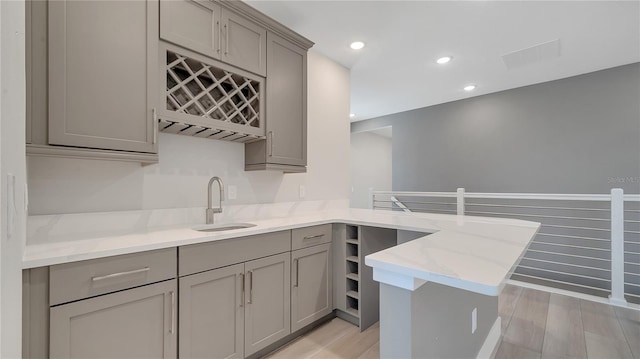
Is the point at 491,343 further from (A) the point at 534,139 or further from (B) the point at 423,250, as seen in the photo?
(A) the point at 534,139

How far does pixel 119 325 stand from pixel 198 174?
3.54 ft

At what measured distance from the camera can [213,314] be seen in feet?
4.93

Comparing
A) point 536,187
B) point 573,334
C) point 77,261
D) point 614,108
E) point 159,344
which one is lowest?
point 573,334

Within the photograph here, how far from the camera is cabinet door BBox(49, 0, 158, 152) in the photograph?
1.26m

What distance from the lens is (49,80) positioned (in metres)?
1.23

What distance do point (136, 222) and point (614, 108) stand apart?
4911 millimetres

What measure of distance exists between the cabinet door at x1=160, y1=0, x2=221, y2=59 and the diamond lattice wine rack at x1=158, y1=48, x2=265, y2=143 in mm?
63

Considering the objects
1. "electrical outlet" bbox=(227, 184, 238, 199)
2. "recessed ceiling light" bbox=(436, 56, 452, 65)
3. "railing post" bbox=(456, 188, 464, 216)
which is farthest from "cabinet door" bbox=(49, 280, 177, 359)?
"railing post" bbox=(456, 188, 464, 216)

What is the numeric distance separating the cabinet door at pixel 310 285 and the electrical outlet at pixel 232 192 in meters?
0.70

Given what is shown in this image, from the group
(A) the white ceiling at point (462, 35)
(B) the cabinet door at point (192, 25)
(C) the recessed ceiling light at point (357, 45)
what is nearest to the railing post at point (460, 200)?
(A) the white ceiling at point (462, 35)

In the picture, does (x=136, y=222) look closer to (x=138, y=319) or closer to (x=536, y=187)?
(x=138, y=319)

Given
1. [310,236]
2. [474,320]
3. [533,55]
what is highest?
[533,55]

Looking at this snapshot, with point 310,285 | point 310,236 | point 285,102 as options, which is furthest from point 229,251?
point 285,102

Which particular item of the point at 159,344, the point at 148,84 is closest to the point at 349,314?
the point at 159,344
